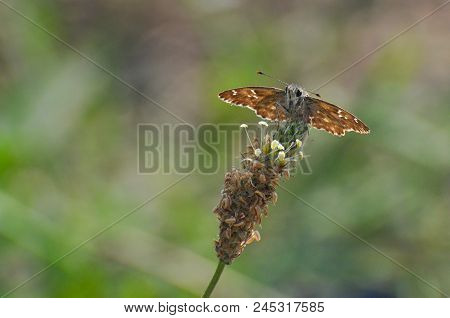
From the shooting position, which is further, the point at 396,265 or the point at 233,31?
the point at 233,31

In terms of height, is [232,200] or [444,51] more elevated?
[444,51]

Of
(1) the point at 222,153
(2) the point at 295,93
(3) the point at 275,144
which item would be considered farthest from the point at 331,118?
(1) the point at 222,153

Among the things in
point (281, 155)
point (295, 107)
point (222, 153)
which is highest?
point (295, 107)

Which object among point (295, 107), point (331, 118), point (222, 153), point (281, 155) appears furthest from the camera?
point (222, 153)

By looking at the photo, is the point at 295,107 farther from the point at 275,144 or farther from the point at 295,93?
the point at 275,144

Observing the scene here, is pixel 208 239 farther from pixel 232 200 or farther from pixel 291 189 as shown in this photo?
pixel 232 200

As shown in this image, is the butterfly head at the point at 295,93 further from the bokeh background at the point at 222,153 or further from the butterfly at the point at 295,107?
the bokeh background at the point at 222,153

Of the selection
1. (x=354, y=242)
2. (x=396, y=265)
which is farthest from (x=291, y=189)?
(x=396, y=265)
